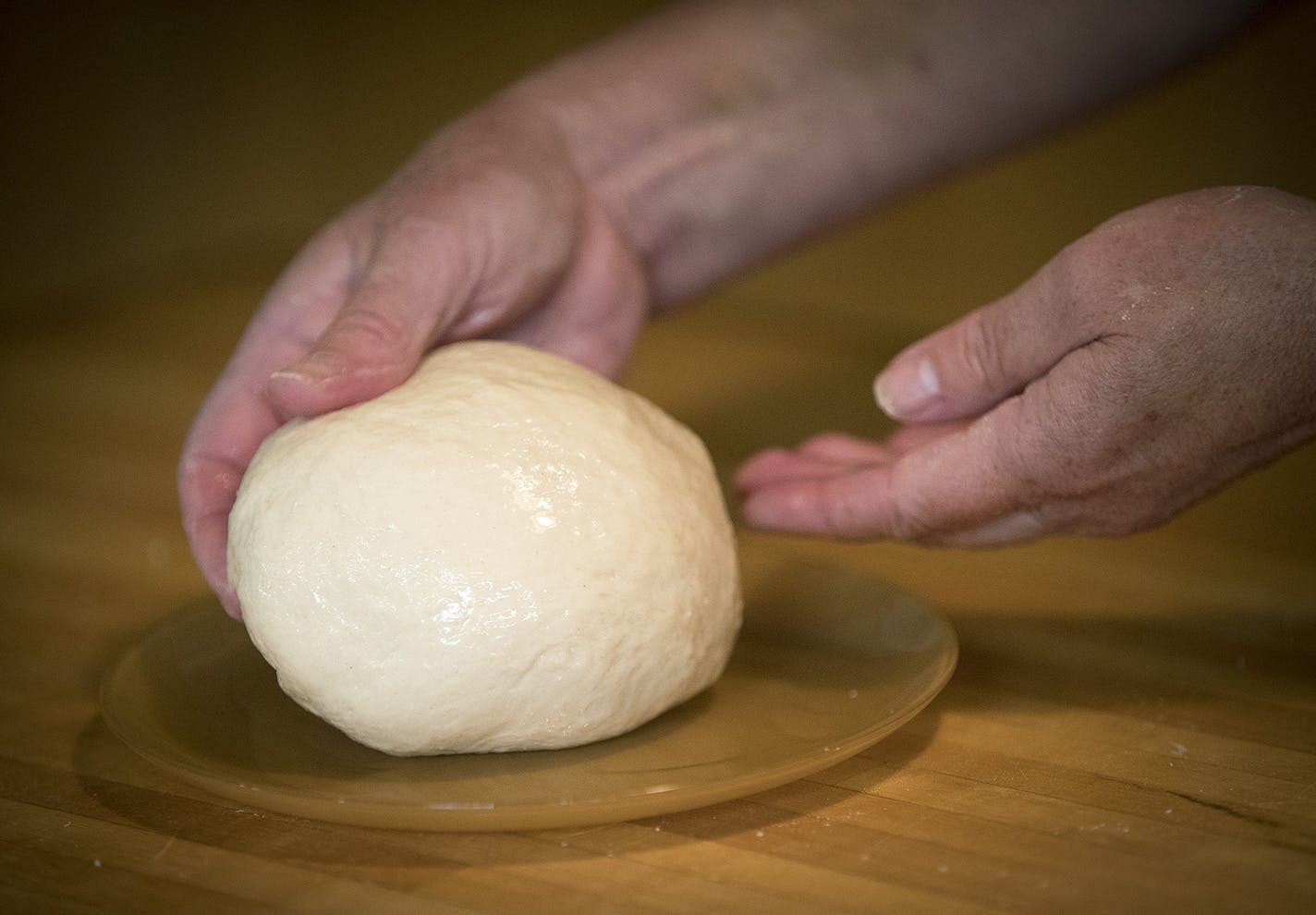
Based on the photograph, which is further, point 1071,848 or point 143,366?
point 143,366

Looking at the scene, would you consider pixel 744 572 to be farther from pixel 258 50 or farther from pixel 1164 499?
pixel 258 50

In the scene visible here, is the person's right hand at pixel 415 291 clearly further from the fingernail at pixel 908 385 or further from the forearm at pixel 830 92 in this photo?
the fingernail at pixel 908 385

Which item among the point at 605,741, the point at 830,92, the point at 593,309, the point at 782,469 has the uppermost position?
the point at 830,92

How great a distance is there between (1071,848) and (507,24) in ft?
8.67

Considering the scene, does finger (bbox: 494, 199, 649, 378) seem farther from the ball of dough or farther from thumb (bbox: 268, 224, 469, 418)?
the ball of dough

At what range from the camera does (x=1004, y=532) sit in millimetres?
1208

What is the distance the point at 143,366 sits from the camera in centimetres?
224

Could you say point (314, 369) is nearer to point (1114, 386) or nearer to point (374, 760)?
point (374, 760)

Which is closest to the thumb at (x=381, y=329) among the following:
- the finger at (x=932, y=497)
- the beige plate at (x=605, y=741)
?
the beige plate at (x=605, y=741)

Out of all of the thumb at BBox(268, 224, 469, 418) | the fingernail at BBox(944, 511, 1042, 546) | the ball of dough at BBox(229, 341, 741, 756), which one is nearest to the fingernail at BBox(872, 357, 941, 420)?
the fingernail at BBox(944, 511, 1042, 546)

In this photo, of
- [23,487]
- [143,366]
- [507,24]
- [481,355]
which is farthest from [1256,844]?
[507,24]

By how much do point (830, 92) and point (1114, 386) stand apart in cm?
78

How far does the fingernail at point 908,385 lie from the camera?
3.90ft

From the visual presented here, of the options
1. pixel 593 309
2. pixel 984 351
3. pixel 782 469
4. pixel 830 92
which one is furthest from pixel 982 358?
pixel 830 92
